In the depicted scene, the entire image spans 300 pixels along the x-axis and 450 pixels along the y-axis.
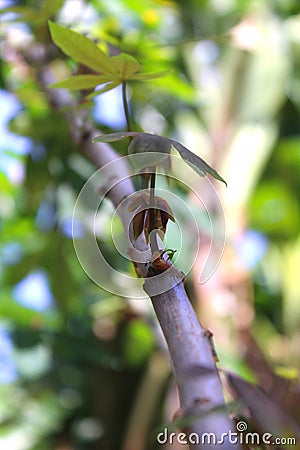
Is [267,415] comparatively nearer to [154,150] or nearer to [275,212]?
[154,150]

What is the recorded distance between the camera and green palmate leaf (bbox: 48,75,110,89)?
305 millimetres

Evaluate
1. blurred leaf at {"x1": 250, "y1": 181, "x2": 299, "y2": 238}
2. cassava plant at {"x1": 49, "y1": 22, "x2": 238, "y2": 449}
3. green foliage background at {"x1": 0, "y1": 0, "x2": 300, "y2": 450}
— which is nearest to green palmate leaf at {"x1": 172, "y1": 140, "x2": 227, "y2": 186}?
cassava plant at {"x1": 49, "y1": 22, "x2": 238, "y2": 449}

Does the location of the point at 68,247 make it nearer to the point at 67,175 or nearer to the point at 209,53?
the point at 67,175

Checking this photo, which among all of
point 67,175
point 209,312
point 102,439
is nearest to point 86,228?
point 67,175

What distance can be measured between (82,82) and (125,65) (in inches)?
1.0

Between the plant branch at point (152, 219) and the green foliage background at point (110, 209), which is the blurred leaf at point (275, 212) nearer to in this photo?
the green foliage background at point (110, 209)

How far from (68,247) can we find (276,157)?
0.50 metres

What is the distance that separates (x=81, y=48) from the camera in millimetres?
302

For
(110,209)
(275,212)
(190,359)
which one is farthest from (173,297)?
(275,212)

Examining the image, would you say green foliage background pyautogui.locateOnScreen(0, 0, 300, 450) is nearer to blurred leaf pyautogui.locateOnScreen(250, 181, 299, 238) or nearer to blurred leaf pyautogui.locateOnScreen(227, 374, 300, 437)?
blurred leaf pyautogui.locateOnScreen(250, 181, 299, 238)

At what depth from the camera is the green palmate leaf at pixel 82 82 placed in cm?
30

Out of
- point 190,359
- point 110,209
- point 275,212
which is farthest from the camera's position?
point 275,212

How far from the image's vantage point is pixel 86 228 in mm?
497

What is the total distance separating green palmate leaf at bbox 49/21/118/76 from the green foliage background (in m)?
0.18
